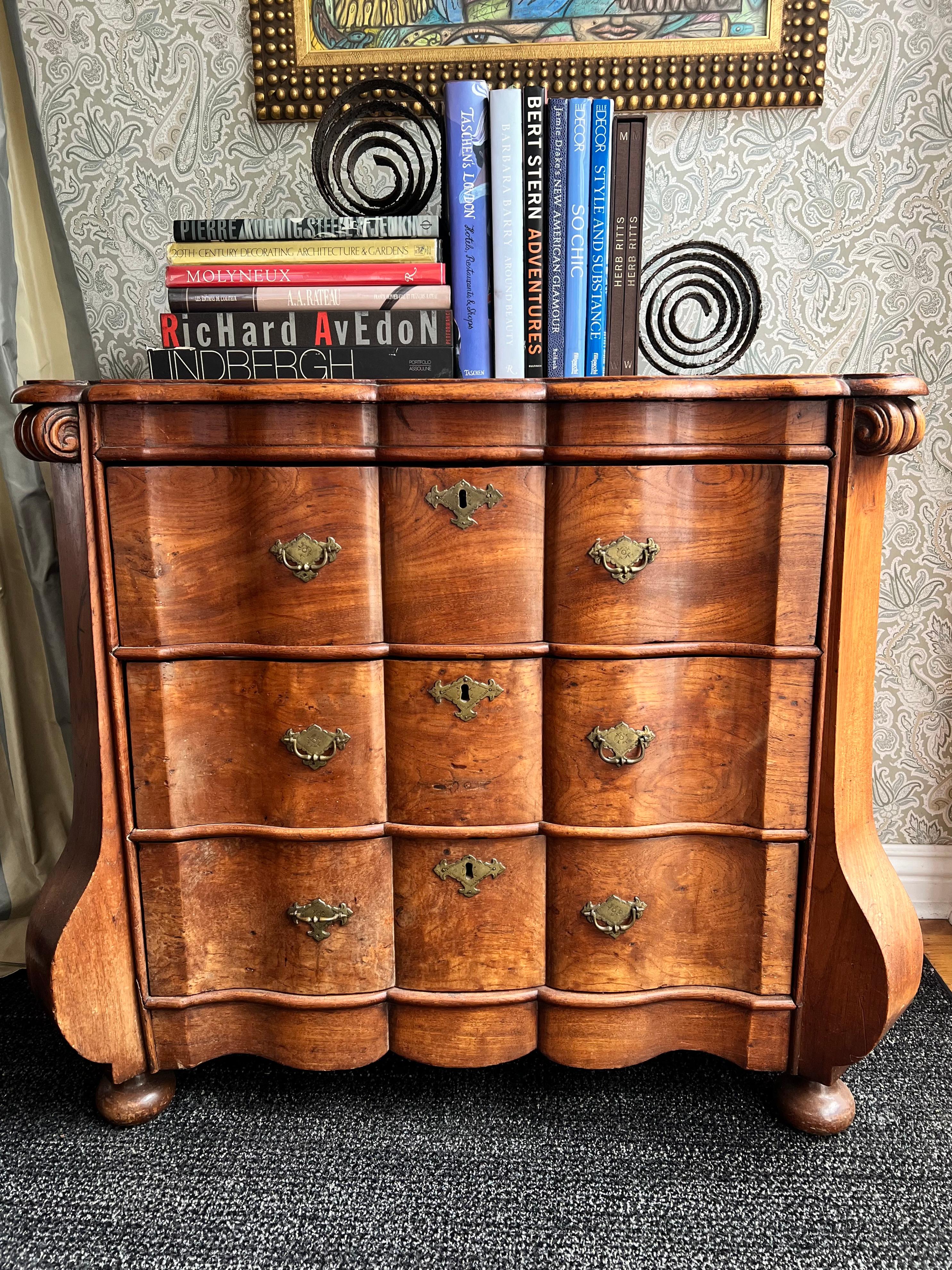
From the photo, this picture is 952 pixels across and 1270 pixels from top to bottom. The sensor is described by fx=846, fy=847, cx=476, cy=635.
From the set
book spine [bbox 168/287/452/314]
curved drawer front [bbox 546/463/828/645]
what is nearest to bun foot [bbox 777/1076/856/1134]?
curved drawer front [bbox 546/463/828/645]

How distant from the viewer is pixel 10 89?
158 centimetres

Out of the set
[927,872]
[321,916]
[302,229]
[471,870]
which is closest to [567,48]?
[302,229]

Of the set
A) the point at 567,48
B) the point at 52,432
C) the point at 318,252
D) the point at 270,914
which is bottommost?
the point at 270,914

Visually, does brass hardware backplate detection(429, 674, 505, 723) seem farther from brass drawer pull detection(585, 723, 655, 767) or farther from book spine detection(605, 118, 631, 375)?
book spine detection(605, 118, 631, 375)

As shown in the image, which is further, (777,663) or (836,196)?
(836,196)

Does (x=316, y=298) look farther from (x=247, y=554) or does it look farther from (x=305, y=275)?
(x=247, y=554)

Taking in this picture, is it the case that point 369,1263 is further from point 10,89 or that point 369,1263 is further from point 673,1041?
point 10,89

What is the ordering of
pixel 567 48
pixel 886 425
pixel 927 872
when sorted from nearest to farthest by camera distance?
1. pixel 886 425
2. pixel 567 48
3. pixel 927 872

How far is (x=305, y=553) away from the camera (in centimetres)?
110

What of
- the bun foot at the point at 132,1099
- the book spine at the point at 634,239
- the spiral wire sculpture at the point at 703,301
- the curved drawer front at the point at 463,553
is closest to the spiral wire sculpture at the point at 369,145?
Answer: the book spine at the point at 634,239

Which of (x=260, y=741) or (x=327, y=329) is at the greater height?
(x=327, y=329)

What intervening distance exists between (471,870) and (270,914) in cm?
30

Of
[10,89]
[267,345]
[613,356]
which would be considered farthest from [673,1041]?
[10,89]

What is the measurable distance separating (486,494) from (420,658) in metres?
0.24
